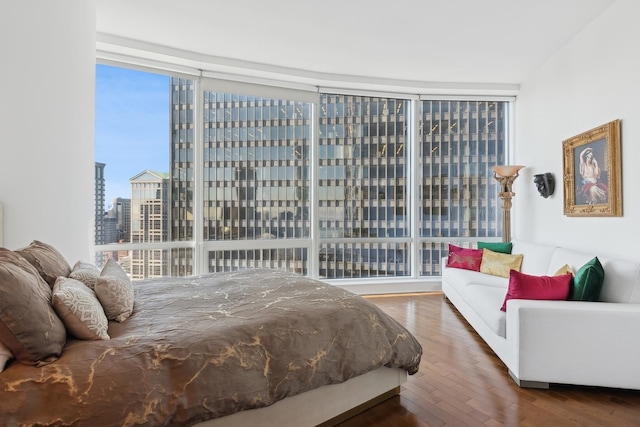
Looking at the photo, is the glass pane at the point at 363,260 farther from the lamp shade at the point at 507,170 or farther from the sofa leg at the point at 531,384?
the sofa leg at the point at 531,384

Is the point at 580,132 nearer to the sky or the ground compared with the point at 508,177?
nearer to the sky

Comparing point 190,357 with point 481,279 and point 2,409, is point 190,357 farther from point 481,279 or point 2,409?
point 481,279

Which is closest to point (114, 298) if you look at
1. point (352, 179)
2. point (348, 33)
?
point (348, 33)

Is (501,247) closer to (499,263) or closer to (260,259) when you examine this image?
(499,263)

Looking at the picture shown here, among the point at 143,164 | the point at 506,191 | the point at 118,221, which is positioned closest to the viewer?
the point at 118,221

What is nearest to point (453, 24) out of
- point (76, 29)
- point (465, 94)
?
point (465, 94)

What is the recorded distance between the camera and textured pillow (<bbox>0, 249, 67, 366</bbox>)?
1257 mm

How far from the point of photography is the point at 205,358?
1.51 m

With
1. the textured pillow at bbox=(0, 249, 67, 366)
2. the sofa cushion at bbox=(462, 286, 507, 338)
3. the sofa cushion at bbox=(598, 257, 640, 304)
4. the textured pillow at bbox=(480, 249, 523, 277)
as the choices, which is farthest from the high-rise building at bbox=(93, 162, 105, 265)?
the sofa cushion at bbox=(598, 257, 640, 304)

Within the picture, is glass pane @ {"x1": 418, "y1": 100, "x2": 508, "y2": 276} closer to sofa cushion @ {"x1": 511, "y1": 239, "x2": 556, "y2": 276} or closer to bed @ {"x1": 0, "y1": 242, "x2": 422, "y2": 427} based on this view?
sofa cushion @ {"x1": 511, "y1": 239, "x2": 556, "y2": 276}

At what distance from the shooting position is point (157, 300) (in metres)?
2.17

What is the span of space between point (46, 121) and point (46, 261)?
3.36 ft

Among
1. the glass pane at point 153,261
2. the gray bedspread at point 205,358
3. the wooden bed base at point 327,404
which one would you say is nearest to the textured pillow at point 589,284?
the gray bedspread at point 205,358

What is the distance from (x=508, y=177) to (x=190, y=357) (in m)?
4.60
